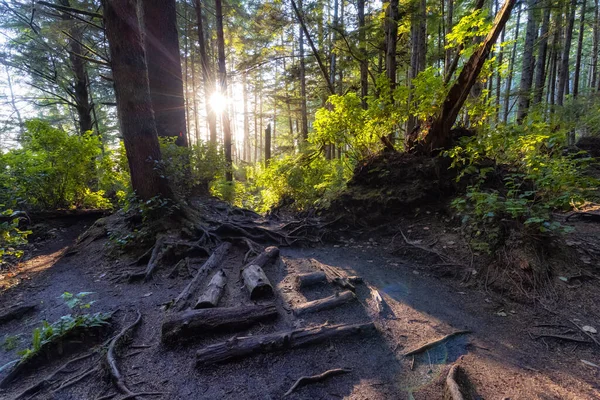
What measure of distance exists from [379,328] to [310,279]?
50.0 inches

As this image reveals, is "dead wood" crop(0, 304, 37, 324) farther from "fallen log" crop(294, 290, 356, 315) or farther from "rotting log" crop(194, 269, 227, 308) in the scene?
"fallen log" crop(294, 290, 356, 315)

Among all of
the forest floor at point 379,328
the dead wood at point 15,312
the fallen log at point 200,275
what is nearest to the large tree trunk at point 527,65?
the forest floor at point 379,328

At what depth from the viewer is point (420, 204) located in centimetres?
577

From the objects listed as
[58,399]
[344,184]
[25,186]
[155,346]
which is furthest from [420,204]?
[25,186]

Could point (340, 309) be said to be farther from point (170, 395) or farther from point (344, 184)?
point (344, 184)

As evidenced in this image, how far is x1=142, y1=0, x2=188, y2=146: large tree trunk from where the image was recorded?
734 centimetres

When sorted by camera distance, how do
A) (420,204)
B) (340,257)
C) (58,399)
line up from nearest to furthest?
1. (58,399)
2. (340,257)
3. (420,204)

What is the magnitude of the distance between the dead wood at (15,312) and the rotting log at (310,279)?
3.75 meters

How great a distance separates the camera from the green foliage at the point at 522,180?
11.3ft

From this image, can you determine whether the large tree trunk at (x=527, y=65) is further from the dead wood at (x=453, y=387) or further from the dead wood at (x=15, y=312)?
the dead wood at (x=15, y=312)

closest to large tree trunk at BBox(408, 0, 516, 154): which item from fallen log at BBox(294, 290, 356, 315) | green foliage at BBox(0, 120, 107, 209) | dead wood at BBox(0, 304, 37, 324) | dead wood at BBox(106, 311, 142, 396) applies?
fallen log at BBox(294, 290, 356, 315)

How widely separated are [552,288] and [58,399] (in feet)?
17.5

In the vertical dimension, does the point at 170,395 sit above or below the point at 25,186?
below

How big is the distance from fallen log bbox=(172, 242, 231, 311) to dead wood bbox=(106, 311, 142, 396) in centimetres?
51
